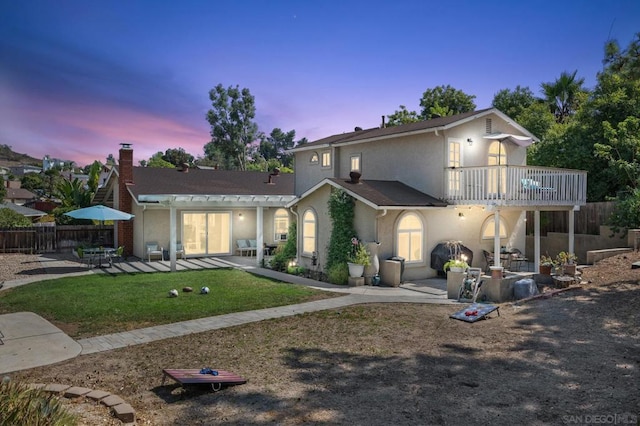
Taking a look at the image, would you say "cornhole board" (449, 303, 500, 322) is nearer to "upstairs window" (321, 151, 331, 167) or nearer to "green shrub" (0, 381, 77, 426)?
"green shrub" (0, 381, 77, 426)

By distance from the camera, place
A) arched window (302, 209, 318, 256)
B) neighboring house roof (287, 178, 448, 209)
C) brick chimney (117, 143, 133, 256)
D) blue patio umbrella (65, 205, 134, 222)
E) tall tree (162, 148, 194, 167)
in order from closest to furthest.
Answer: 1. neighboring house roof (287, 178, 448, 209)
2. arched window (302, 209, 318, 256)
3. blue patio umbrella (65, 205, 134, 222)
4. brick chimney (117, 143, 133, 256)
5. tall tree (162, 148, 194, 167)

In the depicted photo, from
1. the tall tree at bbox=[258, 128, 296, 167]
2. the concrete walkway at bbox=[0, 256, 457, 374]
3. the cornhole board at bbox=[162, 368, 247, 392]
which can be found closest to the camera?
the cornhole board at bbox=[162, 368, 247, 392]

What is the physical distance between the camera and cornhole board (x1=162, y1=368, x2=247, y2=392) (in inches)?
212

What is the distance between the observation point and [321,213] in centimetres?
1662

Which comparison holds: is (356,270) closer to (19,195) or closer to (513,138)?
(513,138)

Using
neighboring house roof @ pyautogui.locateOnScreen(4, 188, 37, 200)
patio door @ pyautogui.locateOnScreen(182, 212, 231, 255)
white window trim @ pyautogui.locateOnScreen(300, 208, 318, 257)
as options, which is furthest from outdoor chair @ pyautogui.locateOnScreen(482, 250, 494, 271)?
neighboring house roof @ pyautogui.locateOnScreen(4, 188, 37, 200)

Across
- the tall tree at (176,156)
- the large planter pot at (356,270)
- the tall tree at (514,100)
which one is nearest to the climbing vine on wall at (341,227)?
the large planter pot at (356,270)

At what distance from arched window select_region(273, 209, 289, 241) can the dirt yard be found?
→ 1403 centimetres

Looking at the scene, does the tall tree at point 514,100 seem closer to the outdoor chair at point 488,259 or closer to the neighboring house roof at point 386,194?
the outdoor chair at point 488,259

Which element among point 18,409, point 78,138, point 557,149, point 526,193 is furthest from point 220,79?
point 18,409

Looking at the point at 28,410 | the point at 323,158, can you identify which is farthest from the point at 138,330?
the point at 323,158

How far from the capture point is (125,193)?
2144 centimetres

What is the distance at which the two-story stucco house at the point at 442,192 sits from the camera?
15055 mm

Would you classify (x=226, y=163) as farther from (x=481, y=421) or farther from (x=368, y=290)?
(x=481, y=421)
